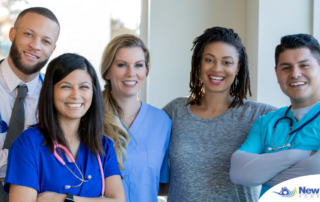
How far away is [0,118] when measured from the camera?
5.30 feet

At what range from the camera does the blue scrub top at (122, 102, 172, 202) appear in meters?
1.69

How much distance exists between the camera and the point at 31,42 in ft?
5.92

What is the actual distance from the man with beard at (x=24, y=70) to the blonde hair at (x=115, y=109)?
368 mm

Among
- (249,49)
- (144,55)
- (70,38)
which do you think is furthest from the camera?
(70,38)

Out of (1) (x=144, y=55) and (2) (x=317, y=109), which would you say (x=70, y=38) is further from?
(2) (x=317, y=109)

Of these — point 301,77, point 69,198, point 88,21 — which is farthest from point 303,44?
point 88,21

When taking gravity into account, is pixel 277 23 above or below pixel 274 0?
below

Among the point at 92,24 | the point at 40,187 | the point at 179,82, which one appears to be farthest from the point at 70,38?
the point at 40,187

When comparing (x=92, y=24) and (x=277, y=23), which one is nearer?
(x=277, y=23)

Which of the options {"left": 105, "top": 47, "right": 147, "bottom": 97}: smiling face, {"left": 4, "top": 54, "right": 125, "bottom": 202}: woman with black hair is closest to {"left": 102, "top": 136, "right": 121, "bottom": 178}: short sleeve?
{"left": 4, "top": 54, "right": 125, "bottom": 202}: woman with black hair

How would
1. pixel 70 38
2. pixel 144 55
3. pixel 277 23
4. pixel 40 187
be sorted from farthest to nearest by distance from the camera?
pixel 70 38 < pixel 277 23 < pixel 144 55 < pixel 40 187

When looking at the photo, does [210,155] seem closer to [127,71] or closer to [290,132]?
[290,132]

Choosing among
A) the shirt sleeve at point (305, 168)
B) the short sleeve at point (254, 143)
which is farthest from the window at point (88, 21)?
the shirt sleeve at point (305, 168)

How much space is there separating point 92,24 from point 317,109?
8.01 feet
